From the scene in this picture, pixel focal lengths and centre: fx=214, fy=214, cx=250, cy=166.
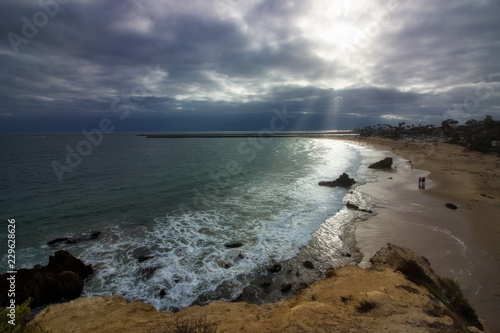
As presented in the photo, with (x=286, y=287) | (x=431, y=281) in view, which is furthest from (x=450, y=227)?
(x=286, y=287)

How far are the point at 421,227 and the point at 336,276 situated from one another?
9.78 m

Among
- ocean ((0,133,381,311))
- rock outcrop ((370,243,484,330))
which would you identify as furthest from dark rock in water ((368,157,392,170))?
rock outcrop ((370,243,484,330))

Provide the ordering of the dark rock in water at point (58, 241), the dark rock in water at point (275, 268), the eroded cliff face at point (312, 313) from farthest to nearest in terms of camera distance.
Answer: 1. the dark rock in water at point (58, 241)
2. the dark rock in water at point (275, 268)
3. the eroded cliff face at point (312, 313)

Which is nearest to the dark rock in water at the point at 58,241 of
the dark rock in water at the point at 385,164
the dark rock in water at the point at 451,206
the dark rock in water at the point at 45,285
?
the dark rock in water at the point at 45,285

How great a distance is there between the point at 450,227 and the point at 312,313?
1444 cm

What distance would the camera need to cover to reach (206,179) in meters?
30.8

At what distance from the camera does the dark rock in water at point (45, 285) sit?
8.42 m

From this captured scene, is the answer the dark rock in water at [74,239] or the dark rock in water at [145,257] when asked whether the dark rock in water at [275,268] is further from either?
the dark rock in water at [74,239]

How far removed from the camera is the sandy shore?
368 inches

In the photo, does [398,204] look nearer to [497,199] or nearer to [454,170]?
[497,199]

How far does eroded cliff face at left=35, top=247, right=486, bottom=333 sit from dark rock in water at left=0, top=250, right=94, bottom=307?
6.68ft

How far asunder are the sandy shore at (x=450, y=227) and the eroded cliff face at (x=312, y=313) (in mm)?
3049

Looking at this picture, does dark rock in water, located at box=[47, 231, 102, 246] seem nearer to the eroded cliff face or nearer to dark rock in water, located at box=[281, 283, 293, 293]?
the eroded cliff face

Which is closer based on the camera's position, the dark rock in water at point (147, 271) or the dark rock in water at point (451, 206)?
the dark rock in water at point (147, 271)
